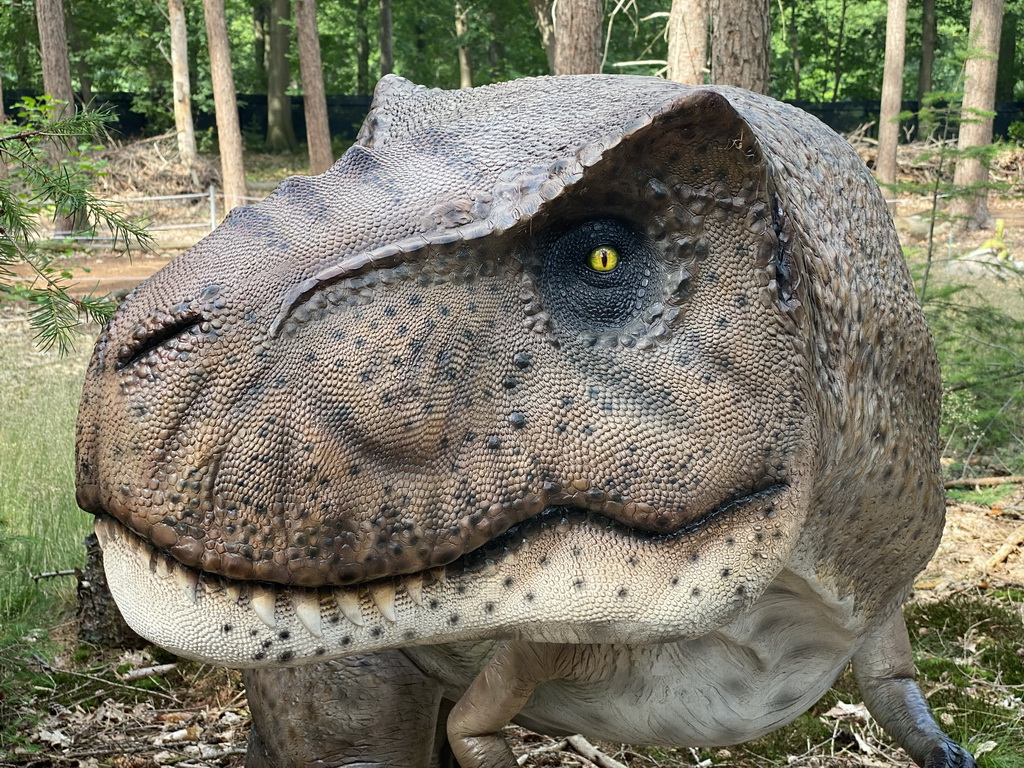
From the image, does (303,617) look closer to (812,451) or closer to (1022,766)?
(812,451)

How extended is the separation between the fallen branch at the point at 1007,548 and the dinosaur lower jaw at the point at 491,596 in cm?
471

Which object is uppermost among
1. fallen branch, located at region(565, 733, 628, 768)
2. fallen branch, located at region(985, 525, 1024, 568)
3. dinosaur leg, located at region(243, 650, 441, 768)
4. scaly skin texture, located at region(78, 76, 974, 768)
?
scaly skin texture, located at region(78, 76, 974, 768)

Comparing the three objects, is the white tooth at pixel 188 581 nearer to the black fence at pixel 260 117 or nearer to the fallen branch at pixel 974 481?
the fallen branch at pixel 974 481

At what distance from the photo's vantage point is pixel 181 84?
808 inches

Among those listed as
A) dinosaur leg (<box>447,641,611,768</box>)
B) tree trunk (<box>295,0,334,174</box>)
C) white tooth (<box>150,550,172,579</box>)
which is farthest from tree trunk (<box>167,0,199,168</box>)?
white tooth (<box>150,550,172,579</box>)

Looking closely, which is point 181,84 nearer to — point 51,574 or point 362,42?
point 362,42

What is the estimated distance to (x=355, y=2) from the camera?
101 feet

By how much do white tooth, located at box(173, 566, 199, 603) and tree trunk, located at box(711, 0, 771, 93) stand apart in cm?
499

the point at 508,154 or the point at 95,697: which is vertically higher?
the point at 508,154

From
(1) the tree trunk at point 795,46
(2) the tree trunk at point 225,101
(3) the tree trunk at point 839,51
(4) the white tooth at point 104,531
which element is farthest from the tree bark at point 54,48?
(3) the tree trunk at point 839,51

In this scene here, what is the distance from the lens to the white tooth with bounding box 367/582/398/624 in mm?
1342

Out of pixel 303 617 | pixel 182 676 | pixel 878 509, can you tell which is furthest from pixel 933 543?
pixel 182 676

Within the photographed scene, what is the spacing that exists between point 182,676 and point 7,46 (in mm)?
25584

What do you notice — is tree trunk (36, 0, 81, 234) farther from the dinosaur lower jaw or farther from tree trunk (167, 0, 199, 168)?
the dinosaur lower jaw
